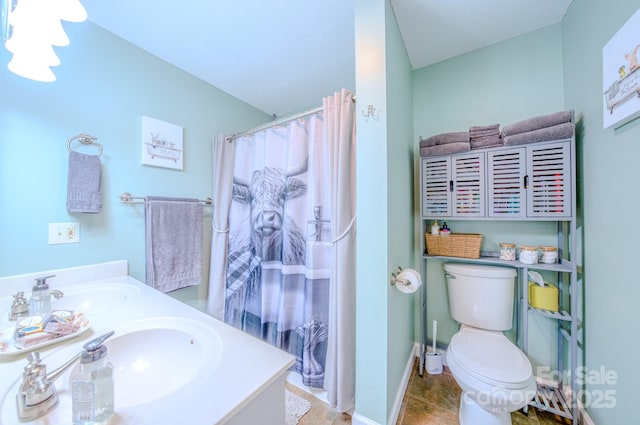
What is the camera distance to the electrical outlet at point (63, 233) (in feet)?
3.97

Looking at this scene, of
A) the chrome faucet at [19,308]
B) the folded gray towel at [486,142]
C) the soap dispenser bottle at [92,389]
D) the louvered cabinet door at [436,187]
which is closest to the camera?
the soap dispenser bottle at [92,389]

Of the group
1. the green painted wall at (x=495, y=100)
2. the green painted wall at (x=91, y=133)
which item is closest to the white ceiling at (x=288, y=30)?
the green painted wall at (x=495, y=100)

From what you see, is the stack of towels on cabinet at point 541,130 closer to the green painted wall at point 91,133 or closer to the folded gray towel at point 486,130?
the folded gray towel at point 486,130

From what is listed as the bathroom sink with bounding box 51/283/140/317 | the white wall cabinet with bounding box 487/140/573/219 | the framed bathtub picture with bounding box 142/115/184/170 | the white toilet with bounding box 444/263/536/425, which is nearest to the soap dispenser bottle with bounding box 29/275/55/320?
the bathroom sink with bounding box 51/283/140/317

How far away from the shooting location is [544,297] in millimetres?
1324

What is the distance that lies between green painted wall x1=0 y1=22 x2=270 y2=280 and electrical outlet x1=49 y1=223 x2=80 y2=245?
2cm

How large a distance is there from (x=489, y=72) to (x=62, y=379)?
2564mm

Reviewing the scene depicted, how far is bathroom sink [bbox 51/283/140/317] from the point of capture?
1.13 meters

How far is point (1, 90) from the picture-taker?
1.08 meters

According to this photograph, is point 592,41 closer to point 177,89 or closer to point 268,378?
point 268,378

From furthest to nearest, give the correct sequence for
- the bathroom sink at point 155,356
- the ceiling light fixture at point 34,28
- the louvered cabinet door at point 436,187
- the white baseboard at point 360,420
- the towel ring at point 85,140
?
the louvered cabinet door at point 436,187 < the towel ring at point 85,140 < the white baseboard at point 360,420 < the ceiling light fixture at point 34,28 < the bathroom sink at point 155,356

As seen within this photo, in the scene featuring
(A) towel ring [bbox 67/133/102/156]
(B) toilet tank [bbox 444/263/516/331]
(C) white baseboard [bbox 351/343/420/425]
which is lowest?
(C) white baseboard [bbox 351/343/420/425]

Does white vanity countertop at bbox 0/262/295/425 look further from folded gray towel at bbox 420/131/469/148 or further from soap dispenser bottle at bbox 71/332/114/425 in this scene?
folded gray towel at bbox 420/131/469/148

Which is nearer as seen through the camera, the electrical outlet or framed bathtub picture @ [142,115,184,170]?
the electrical outlet
